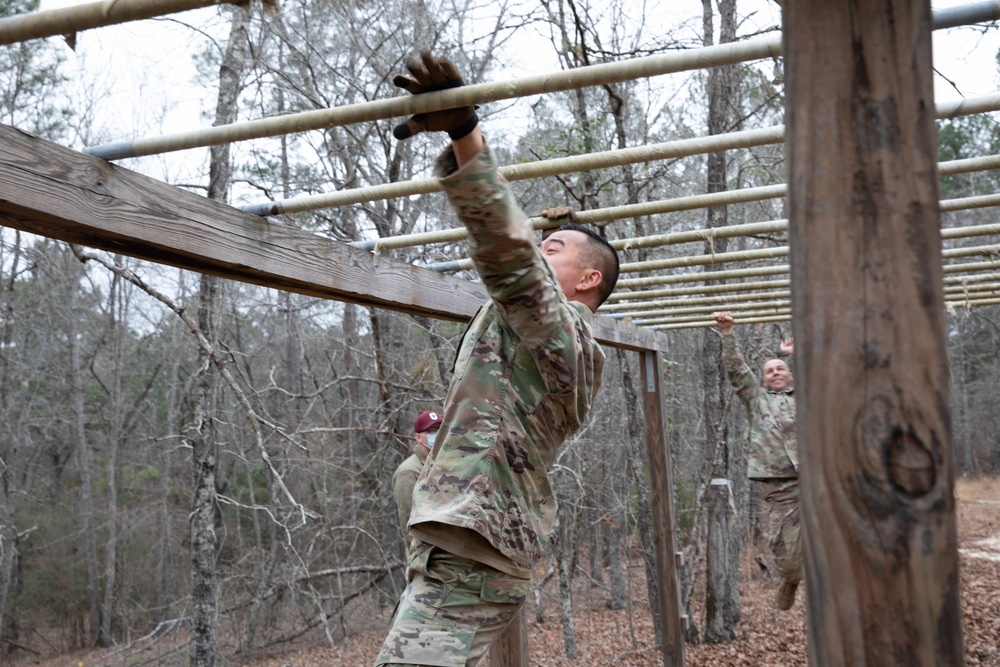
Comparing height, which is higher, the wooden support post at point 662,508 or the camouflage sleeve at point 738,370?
the camouflage sleeve at point 738,370

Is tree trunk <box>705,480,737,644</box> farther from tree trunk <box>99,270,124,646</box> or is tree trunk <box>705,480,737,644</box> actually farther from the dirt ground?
tree trunk <box>99,270,124,646</box>

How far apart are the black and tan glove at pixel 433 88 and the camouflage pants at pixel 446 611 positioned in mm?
1046

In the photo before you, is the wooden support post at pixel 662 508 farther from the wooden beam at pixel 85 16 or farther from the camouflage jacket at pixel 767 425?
the wooden beam at pixel 85 16

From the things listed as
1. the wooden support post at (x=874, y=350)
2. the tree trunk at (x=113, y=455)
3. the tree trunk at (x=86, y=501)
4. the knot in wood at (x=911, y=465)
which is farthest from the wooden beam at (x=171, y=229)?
the tree trunk at (x=86, y=501)

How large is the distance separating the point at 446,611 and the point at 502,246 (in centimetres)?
94

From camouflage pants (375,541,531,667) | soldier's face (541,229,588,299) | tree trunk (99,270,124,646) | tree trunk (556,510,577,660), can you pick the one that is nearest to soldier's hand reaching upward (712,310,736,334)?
soldier's face (541,229,588,299)

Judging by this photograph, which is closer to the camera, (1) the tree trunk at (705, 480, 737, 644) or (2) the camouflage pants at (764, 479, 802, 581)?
(2) the camouflage pants at (764, 479, 802, 581)

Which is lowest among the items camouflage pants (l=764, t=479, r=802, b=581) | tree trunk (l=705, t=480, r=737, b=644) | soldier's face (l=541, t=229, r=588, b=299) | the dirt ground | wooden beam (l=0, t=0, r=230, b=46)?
the dirt ground

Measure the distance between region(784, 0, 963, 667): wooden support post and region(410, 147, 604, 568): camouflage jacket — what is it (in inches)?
30.6

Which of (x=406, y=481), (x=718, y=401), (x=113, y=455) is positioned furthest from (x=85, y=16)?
(x=113, y=455)

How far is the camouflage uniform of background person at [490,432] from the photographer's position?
173 cm

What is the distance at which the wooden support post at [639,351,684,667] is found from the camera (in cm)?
560

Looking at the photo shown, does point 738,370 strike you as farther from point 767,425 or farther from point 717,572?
point 717,572

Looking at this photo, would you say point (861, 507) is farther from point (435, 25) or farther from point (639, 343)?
point (435, 25)
